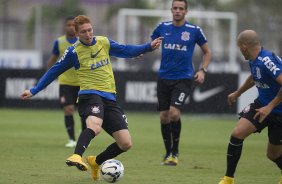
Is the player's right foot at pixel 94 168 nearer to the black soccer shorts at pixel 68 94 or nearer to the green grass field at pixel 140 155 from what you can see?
the green grass field at pixel 140 155

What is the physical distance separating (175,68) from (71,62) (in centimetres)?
293

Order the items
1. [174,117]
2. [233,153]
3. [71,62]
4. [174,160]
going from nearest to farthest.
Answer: [233,153]
[71,62]
[174,160]
[174,117]

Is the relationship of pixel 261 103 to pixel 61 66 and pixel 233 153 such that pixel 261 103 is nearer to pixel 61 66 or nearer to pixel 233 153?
pixel 233 153

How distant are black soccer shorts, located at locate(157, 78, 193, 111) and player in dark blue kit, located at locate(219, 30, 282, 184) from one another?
2.93 metres

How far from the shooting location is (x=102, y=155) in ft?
35.2

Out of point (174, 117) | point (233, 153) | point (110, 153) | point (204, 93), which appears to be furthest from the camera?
point (204, 93)

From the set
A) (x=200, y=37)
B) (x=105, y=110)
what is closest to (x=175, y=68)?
(x=200, y=37)

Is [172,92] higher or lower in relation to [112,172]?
higher

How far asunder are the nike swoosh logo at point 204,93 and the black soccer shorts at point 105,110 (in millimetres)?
14722

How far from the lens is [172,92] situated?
525 inches

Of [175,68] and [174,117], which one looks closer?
[174,117]

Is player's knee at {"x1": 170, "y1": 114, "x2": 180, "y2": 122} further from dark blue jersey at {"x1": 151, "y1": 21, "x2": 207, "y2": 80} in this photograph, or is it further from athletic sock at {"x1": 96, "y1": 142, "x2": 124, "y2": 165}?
athletic sock at {"x1": 96, "y1": 142, "x2": 124, "y2": 165}

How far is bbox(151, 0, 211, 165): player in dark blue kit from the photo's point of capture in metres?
13.3

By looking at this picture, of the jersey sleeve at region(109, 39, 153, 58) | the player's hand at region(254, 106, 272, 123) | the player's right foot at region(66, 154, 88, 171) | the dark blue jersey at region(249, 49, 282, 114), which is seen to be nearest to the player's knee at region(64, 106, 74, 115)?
the jersey sleeve at region(109, 39, 153, 58)
